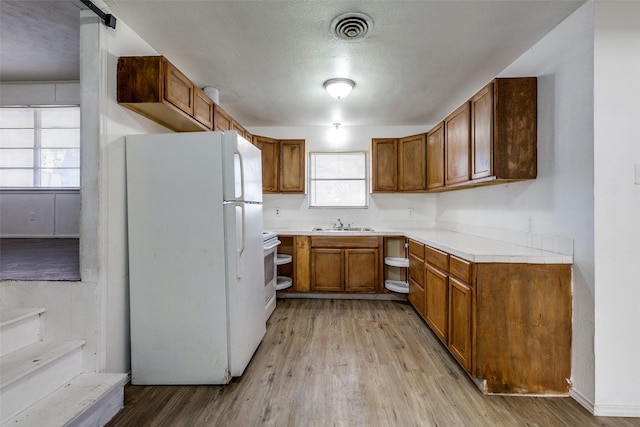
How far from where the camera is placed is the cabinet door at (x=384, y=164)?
4008mm

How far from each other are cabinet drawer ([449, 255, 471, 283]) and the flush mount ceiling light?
71.0 inches

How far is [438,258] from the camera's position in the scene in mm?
2486

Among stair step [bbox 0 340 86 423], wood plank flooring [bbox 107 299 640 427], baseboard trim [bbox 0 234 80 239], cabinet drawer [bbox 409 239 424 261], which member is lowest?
wood plank flooring [bbox 107 299 640 427]

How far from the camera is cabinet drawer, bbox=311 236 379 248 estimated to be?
3.72 metres

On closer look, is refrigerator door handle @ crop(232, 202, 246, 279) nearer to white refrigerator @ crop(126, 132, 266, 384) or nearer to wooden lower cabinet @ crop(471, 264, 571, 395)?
white refrigerator @ crop(126, 132, 266, 384)

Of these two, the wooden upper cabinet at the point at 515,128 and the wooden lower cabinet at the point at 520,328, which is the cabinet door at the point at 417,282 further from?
the wooden upper cabinet at the point at 515,128

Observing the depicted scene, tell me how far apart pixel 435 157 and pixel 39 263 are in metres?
3.92

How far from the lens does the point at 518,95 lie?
6.72 feet

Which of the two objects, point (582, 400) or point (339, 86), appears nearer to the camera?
point (582, 400)

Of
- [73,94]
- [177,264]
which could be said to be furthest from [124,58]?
[73,94]

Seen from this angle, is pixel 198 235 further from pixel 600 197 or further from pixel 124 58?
pixel 600 197

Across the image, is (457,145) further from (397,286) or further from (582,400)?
(582,400)

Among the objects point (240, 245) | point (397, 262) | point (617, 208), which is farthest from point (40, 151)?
point (617, 208)

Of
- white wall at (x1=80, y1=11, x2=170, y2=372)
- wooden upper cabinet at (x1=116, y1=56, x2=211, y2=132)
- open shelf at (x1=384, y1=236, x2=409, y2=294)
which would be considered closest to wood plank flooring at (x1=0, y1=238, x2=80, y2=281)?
white wall at (x1=80, y1=11, x2=170, y2=372)
